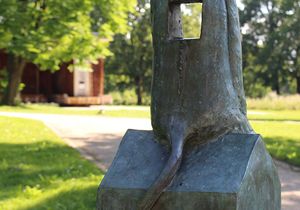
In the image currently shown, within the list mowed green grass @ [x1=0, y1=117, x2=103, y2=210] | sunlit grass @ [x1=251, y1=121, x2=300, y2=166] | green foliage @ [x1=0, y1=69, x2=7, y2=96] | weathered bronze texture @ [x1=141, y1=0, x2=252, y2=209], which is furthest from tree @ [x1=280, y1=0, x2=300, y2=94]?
weathered bronze texture @ [x1=141, y1=0, x2=252, y2=209]

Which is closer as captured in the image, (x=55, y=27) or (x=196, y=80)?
(x=196, y=80)

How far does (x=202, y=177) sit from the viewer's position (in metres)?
3.22

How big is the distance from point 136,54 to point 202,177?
126ft

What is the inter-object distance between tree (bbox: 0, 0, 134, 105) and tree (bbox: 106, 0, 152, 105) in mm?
22355

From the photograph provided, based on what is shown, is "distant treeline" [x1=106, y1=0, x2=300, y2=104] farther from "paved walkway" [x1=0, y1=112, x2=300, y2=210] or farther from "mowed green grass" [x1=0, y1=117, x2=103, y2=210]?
"mowed green grass" [x1=0, y1=117, x2=103, y2=210]

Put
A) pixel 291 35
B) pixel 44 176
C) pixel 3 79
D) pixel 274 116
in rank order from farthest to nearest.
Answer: pixel 291 35 < pixel 3 79 < pixel 274 116 < pixel 44 176

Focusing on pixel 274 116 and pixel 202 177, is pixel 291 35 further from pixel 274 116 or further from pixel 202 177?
pixel 202 177

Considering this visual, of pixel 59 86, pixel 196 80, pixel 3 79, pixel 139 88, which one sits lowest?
pixel 139 88

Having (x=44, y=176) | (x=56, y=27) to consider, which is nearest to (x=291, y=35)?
(x=56, y=27)

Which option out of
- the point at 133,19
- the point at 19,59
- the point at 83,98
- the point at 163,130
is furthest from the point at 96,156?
the point at 133,19

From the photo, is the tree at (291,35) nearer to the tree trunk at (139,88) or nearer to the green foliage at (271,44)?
the green foliage at (271,44)

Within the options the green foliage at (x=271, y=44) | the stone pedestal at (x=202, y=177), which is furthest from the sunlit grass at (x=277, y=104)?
the stone pedestal at (x=202, y=177)

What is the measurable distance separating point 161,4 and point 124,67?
3911cm

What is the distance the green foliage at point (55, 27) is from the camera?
14.0 metres
